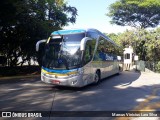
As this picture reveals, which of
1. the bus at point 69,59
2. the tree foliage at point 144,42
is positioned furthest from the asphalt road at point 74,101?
the tree foliage at point 144,42

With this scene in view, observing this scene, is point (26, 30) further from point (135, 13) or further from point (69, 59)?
point (135, 13)

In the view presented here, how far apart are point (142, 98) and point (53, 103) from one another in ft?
12.9

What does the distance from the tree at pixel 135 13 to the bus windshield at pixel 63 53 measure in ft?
99.0

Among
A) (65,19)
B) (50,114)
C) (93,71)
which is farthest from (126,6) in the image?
(50,114)

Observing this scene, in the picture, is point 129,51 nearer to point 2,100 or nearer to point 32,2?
point 32,2

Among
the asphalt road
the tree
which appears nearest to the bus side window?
the asphalt road

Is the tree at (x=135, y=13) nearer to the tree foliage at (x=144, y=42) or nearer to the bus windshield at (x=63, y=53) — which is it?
the tree foliage at (x=144, y=42)

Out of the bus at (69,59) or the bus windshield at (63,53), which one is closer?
the bus at (69,59)

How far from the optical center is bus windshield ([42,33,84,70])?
1192cm

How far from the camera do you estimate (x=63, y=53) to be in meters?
12.1

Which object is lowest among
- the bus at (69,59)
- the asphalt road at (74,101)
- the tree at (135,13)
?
the asphalt road at (74,101)

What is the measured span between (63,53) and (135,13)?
33.9 meters

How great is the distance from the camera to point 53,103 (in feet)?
30.2

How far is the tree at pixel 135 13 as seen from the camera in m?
40.6
